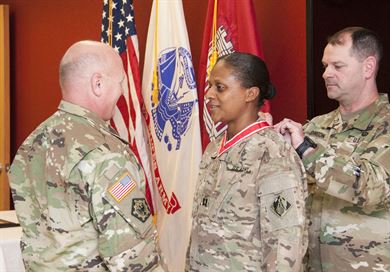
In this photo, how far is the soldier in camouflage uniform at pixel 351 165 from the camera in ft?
6.06

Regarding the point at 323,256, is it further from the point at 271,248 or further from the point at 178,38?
the point at 178,38

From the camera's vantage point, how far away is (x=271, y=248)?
1.81 meters

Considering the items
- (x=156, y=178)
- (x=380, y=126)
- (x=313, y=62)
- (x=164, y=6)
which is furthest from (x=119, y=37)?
(x=380, y=126)

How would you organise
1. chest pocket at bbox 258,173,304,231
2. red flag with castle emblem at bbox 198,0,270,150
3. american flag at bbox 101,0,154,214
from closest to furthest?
chest pocket at bbox 258,173,304,231 → red flag with castle emblem at bbox 198,0,270,150 → american flag at bbox 101,0,154,214

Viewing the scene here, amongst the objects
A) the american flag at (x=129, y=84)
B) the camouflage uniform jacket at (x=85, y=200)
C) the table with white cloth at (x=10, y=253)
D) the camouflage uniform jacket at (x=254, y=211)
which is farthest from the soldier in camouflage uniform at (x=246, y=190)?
the american flag at (x=129, y=84)

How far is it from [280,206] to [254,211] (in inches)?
3.9

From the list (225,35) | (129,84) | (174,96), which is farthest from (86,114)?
(129,84)

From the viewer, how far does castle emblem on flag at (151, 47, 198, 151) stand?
10.8 ft

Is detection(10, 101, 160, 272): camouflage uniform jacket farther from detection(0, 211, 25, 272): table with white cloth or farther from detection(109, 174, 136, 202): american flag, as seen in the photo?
detection(0, 211, 25, 272): table with white cloth

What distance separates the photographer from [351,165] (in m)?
1.84

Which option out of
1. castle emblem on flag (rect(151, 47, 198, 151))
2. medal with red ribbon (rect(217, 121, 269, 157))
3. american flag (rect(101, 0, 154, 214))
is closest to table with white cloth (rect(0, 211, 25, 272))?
american flag (rect(101, 0, 154, 214))

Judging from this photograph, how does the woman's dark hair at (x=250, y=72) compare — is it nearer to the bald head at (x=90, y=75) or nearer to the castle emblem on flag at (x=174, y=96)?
the bald head at (x=90, y=75)

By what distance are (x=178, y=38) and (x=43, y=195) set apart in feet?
6.37

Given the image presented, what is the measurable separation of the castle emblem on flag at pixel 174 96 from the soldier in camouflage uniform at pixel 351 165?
1201mm
